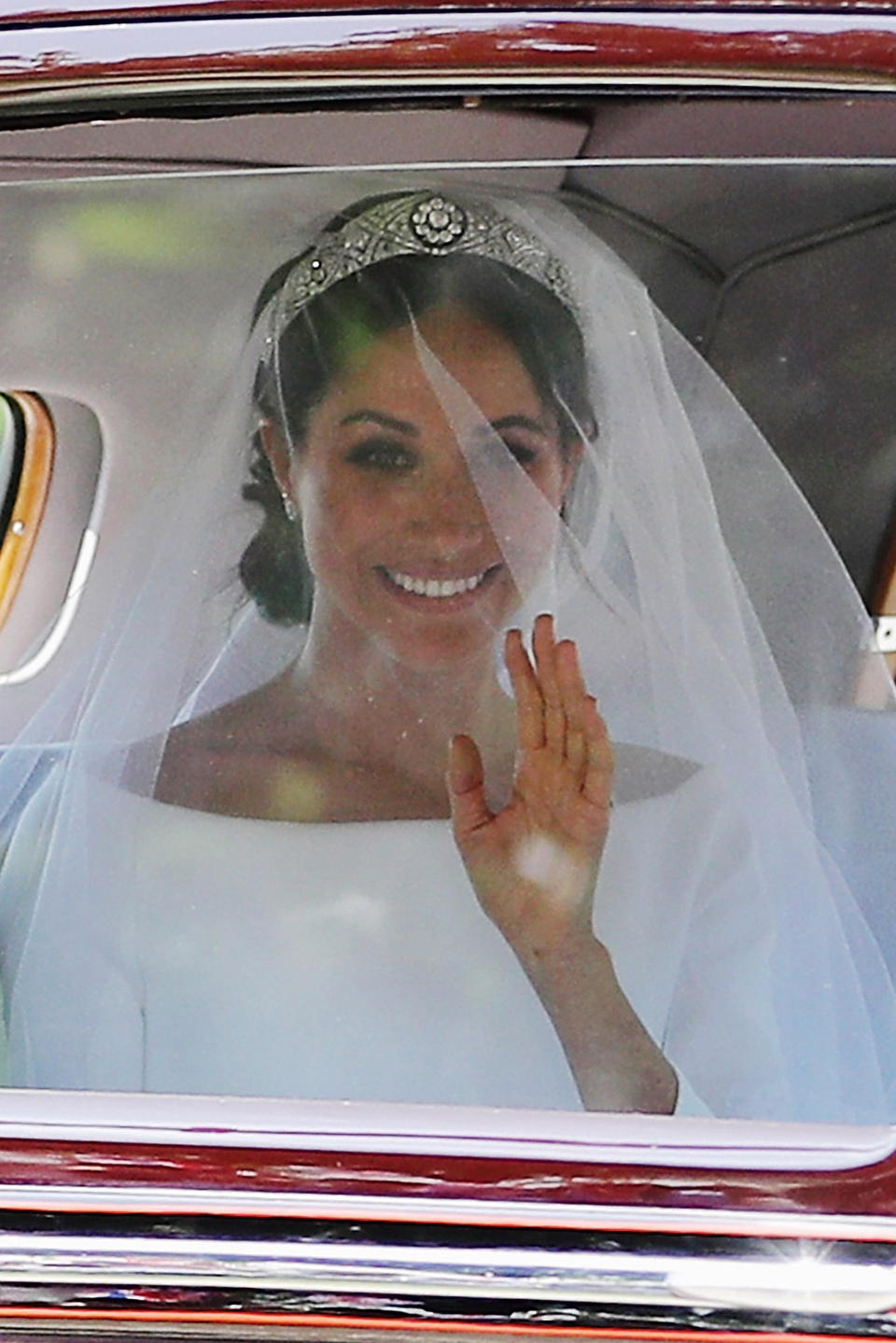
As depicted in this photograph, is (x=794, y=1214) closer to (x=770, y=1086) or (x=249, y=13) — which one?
(x=770, y=1086)

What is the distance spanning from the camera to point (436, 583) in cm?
190

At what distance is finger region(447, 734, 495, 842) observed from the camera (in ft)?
5.77

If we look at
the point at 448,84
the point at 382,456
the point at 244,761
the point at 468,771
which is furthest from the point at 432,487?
the point at 448,84

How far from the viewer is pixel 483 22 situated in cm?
132

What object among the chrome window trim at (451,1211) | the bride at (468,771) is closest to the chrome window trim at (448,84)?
the bride at (468,771)

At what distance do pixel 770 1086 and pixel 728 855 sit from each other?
33cm

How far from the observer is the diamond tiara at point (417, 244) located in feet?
5.90

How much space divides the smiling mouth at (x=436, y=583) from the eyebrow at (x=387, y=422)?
0.14 meters

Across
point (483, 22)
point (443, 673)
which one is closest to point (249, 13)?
point (483, 22)

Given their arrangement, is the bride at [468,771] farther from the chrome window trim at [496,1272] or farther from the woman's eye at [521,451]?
the chrome window trim at [496,1272]

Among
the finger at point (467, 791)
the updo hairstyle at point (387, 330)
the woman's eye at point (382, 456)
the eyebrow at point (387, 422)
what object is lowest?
the finger at point (467, 791)

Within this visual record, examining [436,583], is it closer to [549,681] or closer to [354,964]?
[549,681]

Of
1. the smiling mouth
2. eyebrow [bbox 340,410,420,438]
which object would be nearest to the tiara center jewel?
eyebrow [bbox 340,410,420,438]

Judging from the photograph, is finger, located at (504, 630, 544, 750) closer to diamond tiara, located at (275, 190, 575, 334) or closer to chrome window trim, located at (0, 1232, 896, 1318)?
diamond tiara, located at (275, 190, 575, 334)
